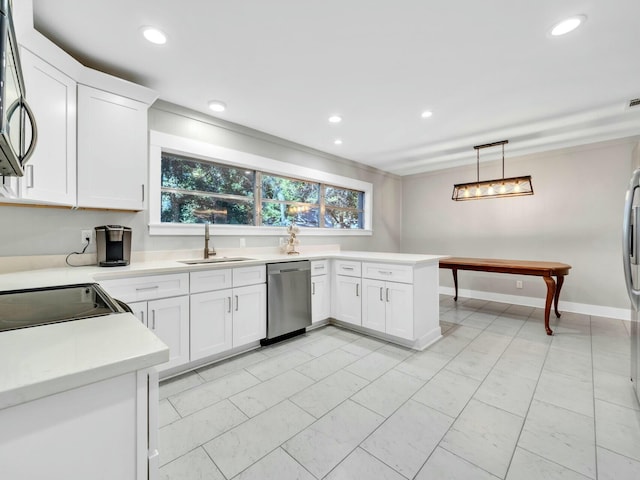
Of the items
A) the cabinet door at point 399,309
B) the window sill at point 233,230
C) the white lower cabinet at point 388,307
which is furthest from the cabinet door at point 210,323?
the cabinet door at point 399,309

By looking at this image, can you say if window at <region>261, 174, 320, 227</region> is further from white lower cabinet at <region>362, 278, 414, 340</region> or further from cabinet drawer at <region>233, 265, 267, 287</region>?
white lower cabinet at <region>362, 278, 414, 340</region>

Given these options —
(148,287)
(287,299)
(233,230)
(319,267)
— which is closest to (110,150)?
(148,287)

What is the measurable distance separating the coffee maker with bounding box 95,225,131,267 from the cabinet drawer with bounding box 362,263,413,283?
2.31 m

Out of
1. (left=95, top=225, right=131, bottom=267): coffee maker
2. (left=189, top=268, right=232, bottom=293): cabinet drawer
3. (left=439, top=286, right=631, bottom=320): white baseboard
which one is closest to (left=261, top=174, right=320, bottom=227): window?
(left=189, top=268, right=232, bottom=293): cabinet drawer

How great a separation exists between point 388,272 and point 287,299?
1121mm

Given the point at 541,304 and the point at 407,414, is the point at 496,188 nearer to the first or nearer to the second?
the point at 541,304

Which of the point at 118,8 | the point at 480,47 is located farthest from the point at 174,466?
the point at 480,47

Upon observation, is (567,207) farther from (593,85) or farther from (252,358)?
(252,358)

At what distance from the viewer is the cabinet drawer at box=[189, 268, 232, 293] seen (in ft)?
7.78

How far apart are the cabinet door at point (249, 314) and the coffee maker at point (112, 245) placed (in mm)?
951

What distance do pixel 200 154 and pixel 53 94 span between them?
1243 millimetres

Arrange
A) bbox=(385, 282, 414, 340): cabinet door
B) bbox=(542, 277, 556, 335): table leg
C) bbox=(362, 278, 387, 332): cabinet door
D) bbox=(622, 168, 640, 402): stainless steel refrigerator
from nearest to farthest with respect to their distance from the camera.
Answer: bbox=(622, 168, 640, 402): stainless steel refrigerator
bbox=(385, 282, 414, 340): cabinet door
bbox=(362, 278, 387, 332): cabinet door
bbox=(542, 277, 556, 335): table leg

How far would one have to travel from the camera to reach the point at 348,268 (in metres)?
3.42

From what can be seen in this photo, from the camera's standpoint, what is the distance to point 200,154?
301 centimetres
